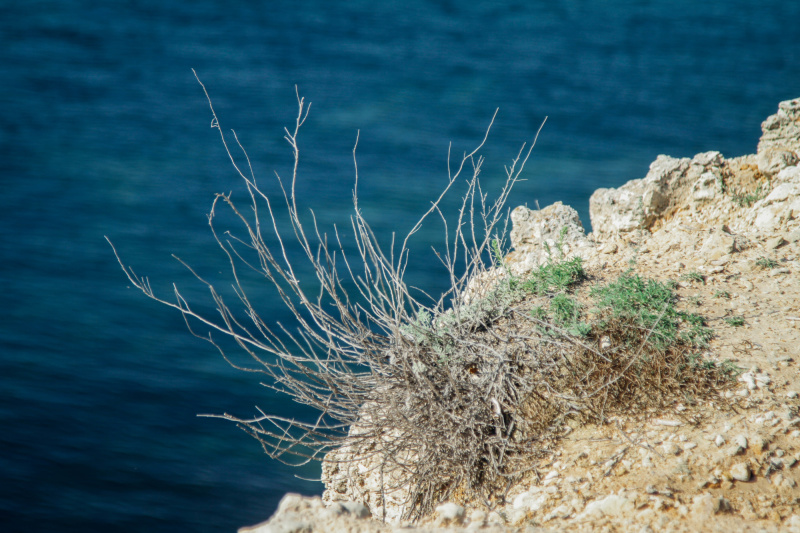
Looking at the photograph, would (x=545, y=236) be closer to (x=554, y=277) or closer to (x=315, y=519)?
(x=554, y=277)

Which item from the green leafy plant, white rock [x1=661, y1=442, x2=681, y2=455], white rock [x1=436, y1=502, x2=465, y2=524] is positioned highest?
the green leafy plant

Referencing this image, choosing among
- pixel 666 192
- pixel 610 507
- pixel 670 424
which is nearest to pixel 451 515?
pixel 610 507

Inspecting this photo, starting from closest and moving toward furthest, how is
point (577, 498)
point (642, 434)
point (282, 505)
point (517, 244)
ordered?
1. point (282, 505)
2. point (577, 498)
3. point (642, 434)
4. point (517, 244)

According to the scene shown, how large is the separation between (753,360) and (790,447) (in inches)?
15.7

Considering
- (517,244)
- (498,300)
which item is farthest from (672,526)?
(517,244)

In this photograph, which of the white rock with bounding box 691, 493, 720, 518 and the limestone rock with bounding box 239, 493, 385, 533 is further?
the white rock with bounding box 691, 493, 720, 518

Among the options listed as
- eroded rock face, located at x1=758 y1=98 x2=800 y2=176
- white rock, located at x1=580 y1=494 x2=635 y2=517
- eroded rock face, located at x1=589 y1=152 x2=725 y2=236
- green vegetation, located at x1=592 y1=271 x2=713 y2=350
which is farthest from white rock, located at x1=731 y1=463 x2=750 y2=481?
eroded rock face, located at x1=758 y1=98 x2=800 y2=176

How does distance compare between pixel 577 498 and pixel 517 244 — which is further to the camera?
pixel 517 244

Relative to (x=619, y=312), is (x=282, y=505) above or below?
below

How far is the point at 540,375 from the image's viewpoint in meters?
2.44

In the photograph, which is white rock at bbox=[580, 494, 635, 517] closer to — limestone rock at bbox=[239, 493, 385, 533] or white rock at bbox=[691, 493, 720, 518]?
white rock at bbox=[691, 493, 720, 518]

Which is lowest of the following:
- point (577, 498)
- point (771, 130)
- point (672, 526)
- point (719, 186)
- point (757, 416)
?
point (672, 526)

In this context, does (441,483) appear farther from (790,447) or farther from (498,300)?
(790,447)

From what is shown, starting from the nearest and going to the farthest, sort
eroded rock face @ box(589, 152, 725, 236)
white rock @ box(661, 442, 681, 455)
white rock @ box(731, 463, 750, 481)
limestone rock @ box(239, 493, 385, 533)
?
limestone rock @ box(239, 493, 385, 533) < white rock @ box(731, 463, 750, 481) < white rock @ box(661, 442, 681, 455) < eroded rock face @ box(589, 152, 725, 236)
